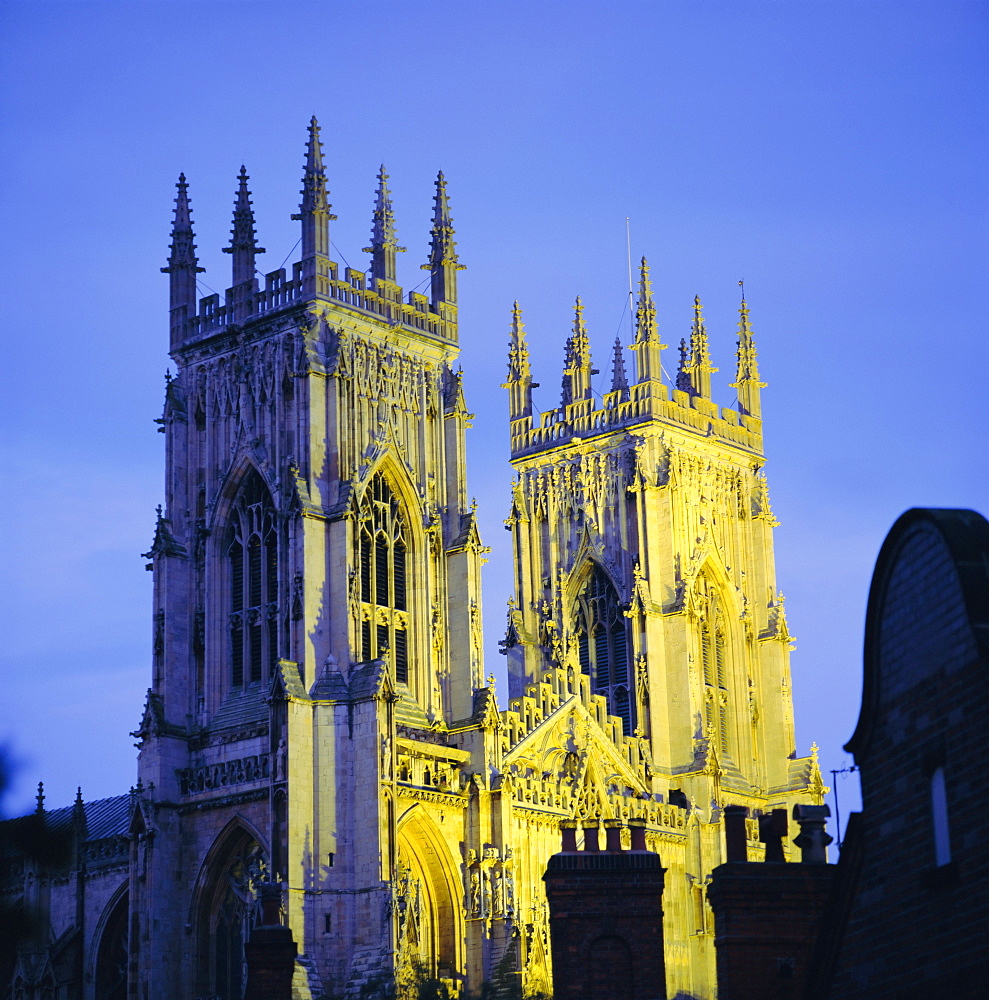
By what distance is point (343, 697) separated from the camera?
5319cm

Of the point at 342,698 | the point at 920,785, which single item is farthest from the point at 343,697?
the point at 920,785

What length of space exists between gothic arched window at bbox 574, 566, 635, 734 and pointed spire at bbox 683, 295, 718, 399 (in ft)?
26.9

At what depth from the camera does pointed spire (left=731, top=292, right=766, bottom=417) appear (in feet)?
259

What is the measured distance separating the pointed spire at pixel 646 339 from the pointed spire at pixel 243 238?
18366 millimetres

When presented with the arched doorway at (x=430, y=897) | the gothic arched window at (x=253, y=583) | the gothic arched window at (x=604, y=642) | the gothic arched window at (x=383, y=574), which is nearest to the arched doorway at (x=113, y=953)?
the gothic arched window at (x=253, y=583)

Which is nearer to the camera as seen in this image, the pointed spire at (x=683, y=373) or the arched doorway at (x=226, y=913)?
the arched doorway at (x=226, y=913)

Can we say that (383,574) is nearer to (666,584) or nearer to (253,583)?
(253,583)

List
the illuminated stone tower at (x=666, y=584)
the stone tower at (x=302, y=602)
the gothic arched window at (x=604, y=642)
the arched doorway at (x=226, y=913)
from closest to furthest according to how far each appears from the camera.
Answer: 1. the stone tower at (x=302, y=602)
2. the arched doorway at (x=226, y=913)
3. the illuminated stone tower at (x=666, y=584)
4. the gothic arched window at (x=604, y=642)

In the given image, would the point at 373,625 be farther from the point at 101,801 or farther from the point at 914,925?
the point at 914,925

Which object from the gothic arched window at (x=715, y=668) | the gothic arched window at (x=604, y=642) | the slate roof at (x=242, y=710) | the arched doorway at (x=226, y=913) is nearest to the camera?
the arched doorway at (x=226, y=913)

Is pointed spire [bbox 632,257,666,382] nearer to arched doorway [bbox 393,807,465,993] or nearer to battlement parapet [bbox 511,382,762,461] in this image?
battlement parapet [bbox 511,382,762,461]

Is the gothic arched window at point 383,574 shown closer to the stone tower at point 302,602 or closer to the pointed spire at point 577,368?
the stone tower at point 302,602

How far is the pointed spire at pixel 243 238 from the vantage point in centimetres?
5891

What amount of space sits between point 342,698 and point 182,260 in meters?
14.6
